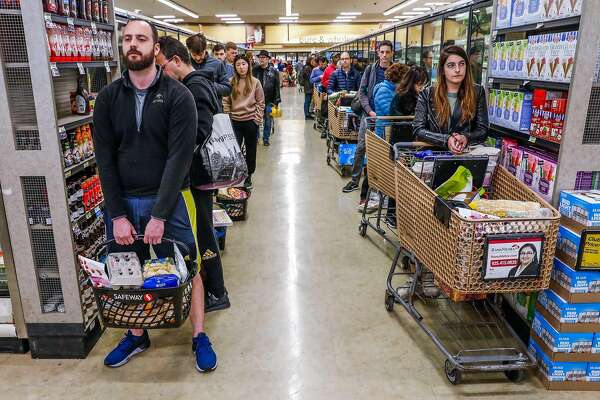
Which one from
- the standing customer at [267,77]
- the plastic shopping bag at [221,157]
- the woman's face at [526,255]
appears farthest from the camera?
the standing customer at [267,77]

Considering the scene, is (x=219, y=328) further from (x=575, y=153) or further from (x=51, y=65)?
(x=575, y=153)

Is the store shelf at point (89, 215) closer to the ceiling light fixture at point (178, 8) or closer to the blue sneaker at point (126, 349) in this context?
the blue sneaker at point (126, 349)

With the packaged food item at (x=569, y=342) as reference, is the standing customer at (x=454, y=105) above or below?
above

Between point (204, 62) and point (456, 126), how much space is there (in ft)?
8.60

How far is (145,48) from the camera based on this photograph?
88.0 inches

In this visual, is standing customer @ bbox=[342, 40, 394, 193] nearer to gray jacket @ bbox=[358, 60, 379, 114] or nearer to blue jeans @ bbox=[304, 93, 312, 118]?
gray jacket @ bbox=[358, 60, 379, 114]

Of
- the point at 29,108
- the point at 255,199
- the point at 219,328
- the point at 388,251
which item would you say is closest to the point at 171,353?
the point at 219,328

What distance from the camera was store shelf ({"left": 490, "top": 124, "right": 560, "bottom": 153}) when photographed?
102 inches

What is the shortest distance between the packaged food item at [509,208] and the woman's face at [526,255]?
163 millimetres

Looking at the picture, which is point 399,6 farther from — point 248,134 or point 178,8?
point 248,134

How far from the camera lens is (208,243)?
10.2 feet

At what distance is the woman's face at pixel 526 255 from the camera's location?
7.23ft

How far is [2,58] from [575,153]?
294 cm

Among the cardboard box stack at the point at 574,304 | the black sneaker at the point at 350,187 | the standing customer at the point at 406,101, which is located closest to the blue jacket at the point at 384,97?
the standing customer at the point at 406,101
